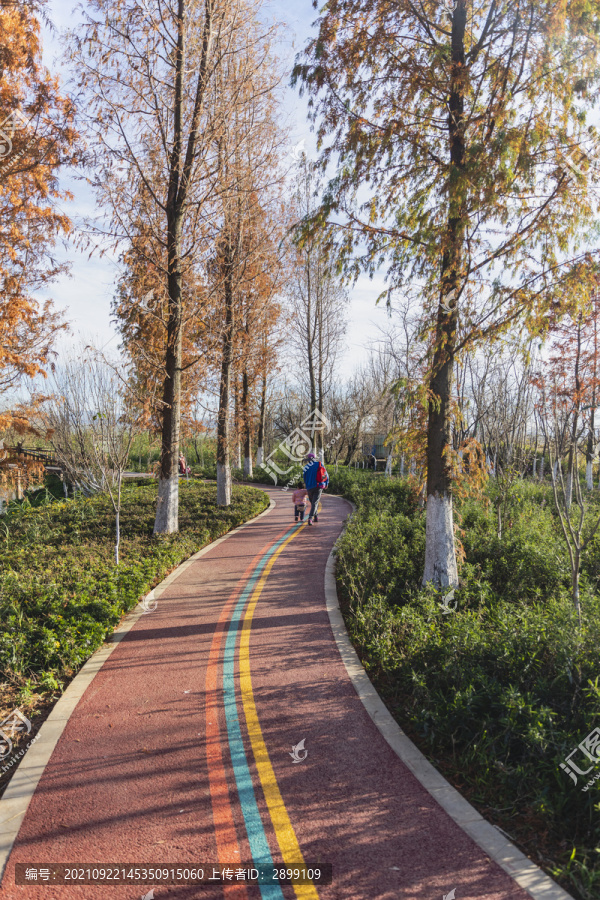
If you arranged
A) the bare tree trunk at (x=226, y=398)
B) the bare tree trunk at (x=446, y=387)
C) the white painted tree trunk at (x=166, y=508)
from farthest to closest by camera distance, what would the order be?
the bare tree trunk at (x=226, y=398), the white painted tree trunk at (x=166, y=508), the bare tree trunk at (x=446, y=387)

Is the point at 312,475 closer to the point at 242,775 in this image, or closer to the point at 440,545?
the point at 440,545

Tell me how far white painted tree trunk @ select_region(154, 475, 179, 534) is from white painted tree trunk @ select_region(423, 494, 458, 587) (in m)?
6.05

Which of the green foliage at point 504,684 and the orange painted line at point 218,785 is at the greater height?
the green foliage at point 504,684

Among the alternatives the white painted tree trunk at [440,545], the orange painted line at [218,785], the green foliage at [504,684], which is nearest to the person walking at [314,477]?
the green foliage at [504,684]

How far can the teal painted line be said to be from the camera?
3.31m

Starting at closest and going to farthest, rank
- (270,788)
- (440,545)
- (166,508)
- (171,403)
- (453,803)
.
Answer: (453,803) → (270,788) → (440,545) → (166,508) → (171,403)

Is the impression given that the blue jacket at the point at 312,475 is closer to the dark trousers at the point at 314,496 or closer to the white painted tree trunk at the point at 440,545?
the dark trousers at the point at 314,496

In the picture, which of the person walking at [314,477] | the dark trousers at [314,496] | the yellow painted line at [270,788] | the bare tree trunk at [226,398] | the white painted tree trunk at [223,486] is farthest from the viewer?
the white painted tree trunk at [223,486]

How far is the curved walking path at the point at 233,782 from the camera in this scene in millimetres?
3221

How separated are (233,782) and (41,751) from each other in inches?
70.2

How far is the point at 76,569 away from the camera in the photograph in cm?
820

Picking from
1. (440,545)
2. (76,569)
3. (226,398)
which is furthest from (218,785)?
(226,398)

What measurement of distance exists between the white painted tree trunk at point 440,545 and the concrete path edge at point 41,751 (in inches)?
173

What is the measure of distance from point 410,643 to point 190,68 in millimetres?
12555
